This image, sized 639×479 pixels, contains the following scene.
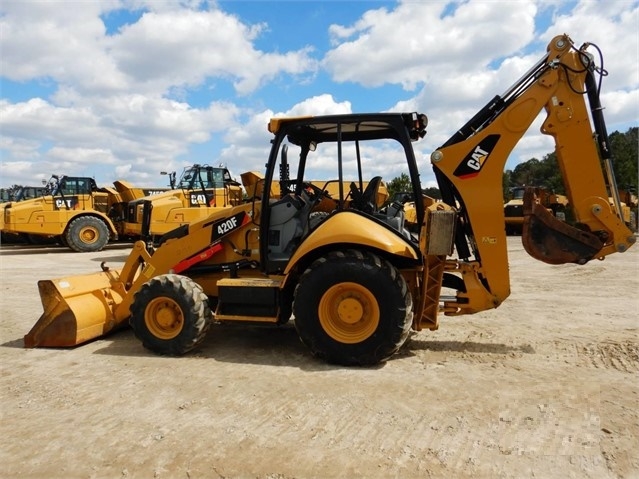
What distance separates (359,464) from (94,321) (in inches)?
154

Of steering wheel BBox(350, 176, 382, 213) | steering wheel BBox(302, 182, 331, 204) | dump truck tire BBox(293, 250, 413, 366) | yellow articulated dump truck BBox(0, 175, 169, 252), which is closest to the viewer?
dump truck tire BBox(293, 250, 413, 366)

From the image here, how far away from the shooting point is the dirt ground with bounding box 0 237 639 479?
311 cm

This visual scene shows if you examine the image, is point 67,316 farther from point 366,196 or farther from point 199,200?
point 199,200

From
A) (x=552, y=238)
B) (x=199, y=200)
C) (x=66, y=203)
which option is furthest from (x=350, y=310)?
→ (x=66, y=203)

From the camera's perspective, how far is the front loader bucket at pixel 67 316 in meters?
5.59

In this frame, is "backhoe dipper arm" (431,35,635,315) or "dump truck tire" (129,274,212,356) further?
"dump truck tire" (129,274,212,356)

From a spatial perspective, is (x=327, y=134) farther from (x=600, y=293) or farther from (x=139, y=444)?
(x=600, y=293)

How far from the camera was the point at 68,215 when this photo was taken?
58.5 feet

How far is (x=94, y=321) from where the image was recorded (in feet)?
19.1

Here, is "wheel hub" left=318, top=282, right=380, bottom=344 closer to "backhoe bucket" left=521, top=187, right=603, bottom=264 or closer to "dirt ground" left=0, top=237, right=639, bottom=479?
"dirt ground" left=0, top=237, right=639, bottom=479

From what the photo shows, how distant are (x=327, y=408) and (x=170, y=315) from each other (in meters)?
2.24

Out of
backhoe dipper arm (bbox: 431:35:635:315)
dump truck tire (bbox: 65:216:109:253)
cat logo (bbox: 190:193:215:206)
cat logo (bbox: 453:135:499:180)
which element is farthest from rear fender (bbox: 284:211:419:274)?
dump truck tire (bbox: 65:216:109:253)

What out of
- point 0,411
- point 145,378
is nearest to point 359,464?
point 145,378

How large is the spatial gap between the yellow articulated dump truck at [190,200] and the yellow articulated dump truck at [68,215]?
48.6 inches
